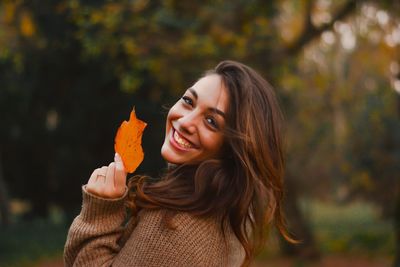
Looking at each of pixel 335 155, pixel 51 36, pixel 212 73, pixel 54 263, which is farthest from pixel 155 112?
pixel 212 73

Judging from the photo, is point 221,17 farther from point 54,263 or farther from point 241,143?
point 241,143

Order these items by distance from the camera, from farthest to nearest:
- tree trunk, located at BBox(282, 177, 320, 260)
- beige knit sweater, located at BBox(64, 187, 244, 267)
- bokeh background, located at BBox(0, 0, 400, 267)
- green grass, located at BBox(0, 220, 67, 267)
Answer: tree trunk, located at BBox(282, 177, 320, 260) < green grass, located at BBox(0, 220, 67, 267) < bokeh background, located at BBox(0, 0, 400, 267) < beige knit sweater, located at BBox(64, 187, 244, 267)

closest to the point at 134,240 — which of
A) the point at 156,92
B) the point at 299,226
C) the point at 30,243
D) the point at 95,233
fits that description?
the point at 95,233

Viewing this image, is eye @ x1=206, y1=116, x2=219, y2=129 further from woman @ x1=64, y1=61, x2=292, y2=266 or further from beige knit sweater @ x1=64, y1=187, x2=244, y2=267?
beige knit sweater @ x1=64, y1=187, x2=244, y2=267

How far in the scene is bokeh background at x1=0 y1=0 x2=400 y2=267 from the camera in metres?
8.80

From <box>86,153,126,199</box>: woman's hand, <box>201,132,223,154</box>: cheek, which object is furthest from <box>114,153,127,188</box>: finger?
<box>201,132,223,154</box>: cheek

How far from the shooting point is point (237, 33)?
9.30 metres

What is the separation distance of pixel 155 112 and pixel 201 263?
33.4 feet

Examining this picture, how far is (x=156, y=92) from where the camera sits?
11453 millimetres

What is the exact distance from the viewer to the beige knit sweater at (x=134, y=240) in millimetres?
2086

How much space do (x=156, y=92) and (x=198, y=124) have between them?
365 inches

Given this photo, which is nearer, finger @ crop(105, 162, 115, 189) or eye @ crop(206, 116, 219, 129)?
finger @ crop(105, 162, 115, 189)

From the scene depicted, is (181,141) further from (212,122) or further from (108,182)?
(108,182)

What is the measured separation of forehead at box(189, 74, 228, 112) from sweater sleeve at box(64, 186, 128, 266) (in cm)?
40
